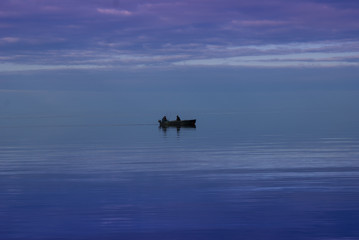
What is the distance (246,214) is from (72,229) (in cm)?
677

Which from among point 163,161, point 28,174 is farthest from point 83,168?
Result: point 163,161

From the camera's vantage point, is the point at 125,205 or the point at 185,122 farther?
the point at 185,122

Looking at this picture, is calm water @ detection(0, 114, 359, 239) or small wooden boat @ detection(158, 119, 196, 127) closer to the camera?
calm water @ detection(0, 114, 359, 239)

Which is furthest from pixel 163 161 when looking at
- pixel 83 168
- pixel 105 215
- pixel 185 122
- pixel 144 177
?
pixel 185 122

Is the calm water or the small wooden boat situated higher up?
the small wooden boat

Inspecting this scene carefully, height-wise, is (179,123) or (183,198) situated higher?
(179,123)

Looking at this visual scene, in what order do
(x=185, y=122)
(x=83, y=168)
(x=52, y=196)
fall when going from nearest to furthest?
(x=52, y=196)
(x=83, y=168)
(x=185, y=122)

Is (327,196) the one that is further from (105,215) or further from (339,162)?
(339,162)

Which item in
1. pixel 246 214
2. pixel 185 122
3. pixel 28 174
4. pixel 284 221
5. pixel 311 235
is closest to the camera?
pixel 311 235

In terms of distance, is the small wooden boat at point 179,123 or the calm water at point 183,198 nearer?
the calm water at point 183,198

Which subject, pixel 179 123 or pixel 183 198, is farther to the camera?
pixel 179 123

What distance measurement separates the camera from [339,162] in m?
37.5

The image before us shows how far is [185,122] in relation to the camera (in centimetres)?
11119

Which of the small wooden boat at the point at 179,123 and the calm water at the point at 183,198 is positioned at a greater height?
the small wooden boat at the point at 179,123
